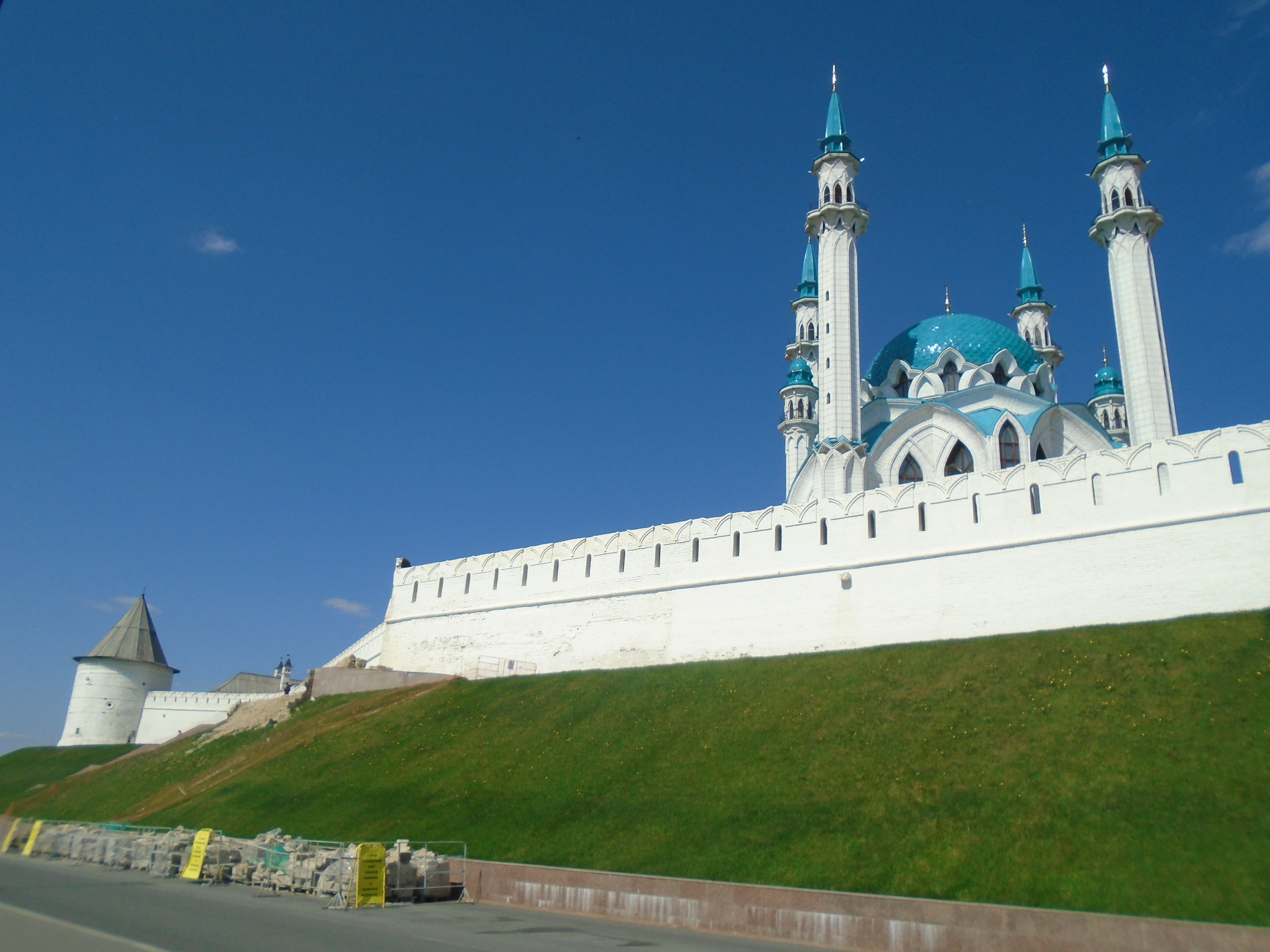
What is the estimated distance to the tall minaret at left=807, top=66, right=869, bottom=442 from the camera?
117ft

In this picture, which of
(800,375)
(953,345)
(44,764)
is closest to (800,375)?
(800,375)

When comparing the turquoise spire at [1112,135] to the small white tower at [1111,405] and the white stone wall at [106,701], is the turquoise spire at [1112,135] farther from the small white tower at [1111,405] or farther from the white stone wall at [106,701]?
the white stone wall at [106,701]

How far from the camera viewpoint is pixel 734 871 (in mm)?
15953

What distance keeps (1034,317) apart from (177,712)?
52.1 m

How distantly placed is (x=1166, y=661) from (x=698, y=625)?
48.9ft

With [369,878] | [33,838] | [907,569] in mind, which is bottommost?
[33,838]

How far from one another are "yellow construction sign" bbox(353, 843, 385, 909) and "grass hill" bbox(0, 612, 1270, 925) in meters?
3.37

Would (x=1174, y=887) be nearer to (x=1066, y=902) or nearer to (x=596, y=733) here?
(x=1066, y=902)

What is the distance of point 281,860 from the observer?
59.1 feet

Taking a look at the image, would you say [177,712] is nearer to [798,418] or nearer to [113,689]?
[113,689]

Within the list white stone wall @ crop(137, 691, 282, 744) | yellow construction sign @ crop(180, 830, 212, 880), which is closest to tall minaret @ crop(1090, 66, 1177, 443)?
yellow construction sign @ crop(180, 830, 212, 880)

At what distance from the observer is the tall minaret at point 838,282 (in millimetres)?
35594

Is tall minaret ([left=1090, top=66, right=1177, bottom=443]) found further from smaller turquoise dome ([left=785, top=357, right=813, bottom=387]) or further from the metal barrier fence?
the metal barrier fence

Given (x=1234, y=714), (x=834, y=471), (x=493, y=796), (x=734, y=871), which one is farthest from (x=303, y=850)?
(x=834, y=471)
